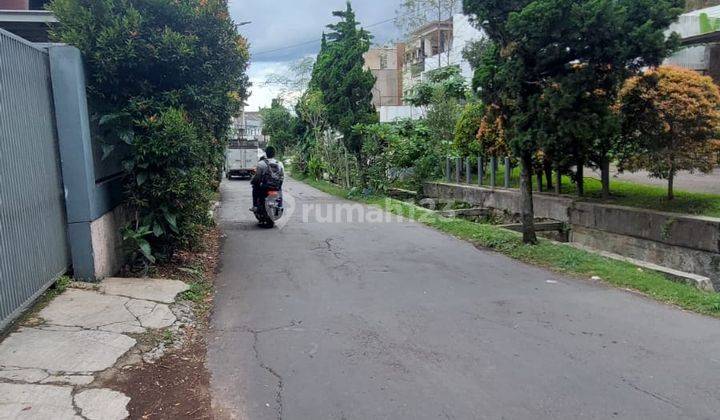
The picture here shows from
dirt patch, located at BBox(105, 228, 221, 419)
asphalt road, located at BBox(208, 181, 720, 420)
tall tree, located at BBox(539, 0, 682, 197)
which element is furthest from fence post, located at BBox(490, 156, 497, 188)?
dirt patch, located at BBox(105, 228, 221, 419)

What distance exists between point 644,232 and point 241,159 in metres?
30.9

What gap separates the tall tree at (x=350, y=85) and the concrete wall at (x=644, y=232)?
27.9 ft

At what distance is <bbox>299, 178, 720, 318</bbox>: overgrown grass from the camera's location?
255 inches

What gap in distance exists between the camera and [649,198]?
10.6m

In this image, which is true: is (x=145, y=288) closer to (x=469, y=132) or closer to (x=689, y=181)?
(x=469, y=132)

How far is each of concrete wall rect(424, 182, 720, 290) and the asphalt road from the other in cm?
237

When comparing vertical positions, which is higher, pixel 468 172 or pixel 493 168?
pixel 493 168

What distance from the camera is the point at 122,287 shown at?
20.1ft

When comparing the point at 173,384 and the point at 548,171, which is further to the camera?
the point at 548,171

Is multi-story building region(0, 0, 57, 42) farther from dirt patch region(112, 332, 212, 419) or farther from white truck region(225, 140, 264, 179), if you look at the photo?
white truck region(225, 140, 264, 179)

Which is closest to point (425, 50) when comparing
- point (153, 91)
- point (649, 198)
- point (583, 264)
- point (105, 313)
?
point (649, 198)

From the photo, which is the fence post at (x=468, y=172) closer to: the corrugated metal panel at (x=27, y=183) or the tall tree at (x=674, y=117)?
the tall tree at (x=674, y=117)

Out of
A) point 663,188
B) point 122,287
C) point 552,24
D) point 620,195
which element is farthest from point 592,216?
point 122,287

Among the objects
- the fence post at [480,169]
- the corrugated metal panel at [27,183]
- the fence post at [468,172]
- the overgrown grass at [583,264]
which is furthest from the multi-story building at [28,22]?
the fence post at [468,172]
